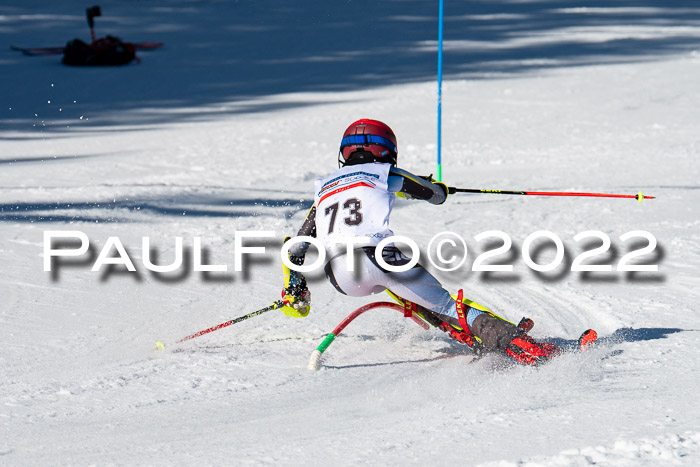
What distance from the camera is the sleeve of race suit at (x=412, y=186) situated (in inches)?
186

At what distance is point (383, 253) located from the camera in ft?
15.0

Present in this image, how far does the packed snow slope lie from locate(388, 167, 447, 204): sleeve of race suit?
2.80ft

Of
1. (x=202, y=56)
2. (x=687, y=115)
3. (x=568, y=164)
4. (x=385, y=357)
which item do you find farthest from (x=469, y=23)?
(x=385, y=357)

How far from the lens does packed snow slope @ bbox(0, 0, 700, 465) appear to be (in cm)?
378

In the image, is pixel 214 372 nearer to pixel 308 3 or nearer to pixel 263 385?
pixel 263 385

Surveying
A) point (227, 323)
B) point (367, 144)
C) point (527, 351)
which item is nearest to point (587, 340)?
point (527, 351)

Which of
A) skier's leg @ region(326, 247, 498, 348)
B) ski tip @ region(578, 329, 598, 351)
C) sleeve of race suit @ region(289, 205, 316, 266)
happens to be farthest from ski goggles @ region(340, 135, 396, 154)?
ski tip @ region(578, 329, 598, 351)

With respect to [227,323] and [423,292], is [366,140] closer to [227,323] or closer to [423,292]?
[423,292]

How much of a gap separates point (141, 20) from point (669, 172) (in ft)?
59.4

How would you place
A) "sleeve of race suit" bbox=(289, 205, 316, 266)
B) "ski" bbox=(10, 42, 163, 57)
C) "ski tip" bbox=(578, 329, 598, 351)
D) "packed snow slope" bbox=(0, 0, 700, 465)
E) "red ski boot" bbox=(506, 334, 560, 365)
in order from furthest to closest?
"ski" bbox=(10, 42, 163, 57) → "sleeve of race suit" bbox=(289, 205, 316, 266) → "ski tip" bbox=(578, 329, 598, 351) → "red ski boot" bbox=(506, 334, 560, 365) → "packed snow slope" bbox=(0, 0, 700, 465)

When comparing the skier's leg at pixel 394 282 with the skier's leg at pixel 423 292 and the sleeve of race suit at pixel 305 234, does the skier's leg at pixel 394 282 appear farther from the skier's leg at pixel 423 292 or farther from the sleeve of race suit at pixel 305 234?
the sleeve of race suit at pixel 305 234

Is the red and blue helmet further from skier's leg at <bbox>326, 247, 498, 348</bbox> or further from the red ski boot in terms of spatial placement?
the red ski boot

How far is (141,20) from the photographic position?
24719mm

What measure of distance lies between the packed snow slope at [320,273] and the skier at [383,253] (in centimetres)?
17
